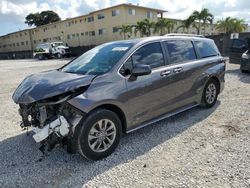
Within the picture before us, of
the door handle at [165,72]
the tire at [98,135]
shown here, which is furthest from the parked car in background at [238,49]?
the tire at [98,135]

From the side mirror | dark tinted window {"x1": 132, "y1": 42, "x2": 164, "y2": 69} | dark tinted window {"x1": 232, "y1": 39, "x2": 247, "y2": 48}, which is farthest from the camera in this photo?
dark tinted window {"x1": 232, "y1": 39, "x2": 247, "y2": 48}

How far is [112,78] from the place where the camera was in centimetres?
364

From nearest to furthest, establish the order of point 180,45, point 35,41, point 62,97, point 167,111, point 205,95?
1. point 62,97
2. point 167,111
3. point 180,45
4. point 205,95
5. point 35,41

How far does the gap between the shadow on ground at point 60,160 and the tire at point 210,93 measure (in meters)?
0.98

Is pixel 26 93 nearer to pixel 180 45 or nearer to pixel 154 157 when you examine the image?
pixel 154 157

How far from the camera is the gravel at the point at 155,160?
3102 millimetres

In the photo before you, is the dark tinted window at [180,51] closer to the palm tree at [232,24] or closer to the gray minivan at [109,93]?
the gray minivan at [109,93]

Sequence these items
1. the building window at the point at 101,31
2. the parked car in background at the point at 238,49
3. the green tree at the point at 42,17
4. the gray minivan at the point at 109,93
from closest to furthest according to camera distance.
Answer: the gray minivan at the point at 109,93 < the parked car in background at the point at 238,49 < the building window at the point at 101,31 < the green tree at the point at 42,17

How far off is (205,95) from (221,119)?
710 millimetres

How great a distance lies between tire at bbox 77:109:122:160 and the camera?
3.37 meters

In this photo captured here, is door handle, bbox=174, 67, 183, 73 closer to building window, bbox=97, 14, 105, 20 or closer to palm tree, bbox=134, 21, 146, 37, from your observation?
palm tree, bbox=134, 21, 146, 37

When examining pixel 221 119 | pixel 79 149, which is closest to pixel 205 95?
pixel 221 119

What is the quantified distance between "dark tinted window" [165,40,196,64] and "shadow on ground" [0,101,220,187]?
129 cm

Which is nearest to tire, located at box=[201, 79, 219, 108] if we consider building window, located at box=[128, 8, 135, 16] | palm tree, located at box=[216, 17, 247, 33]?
building window, located at box=[128, 8, 135, 16]
